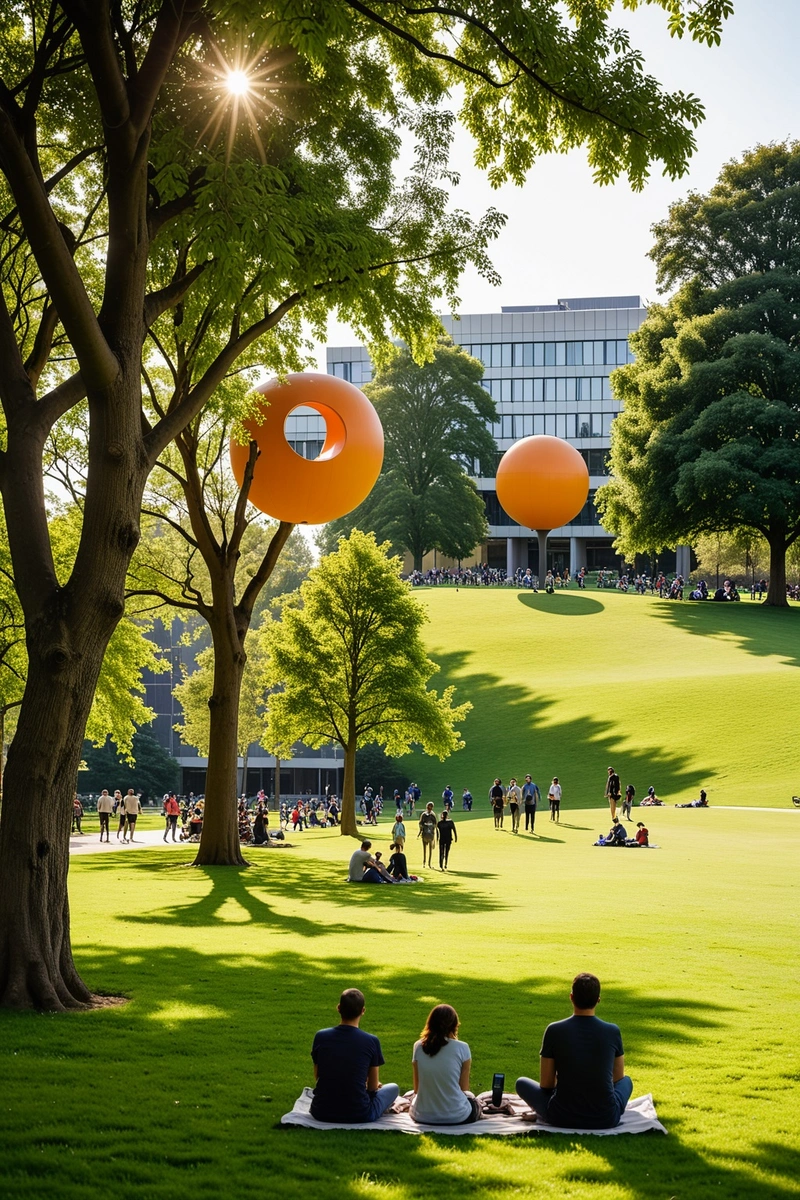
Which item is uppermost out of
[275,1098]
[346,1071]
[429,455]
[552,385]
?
[552,385]

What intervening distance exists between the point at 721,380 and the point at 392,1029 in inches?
2019

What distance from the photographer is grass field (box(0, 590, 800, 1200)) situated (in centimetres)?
607

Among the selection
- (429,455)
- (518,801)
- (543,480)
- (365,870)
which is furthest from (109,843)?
(429,455)

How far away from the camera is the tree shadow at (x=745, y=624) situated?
5241cm

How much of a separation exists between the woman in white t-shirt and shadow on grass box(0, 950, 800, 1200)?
181 mm

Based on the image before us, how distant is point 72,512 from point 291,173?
49.6 feet

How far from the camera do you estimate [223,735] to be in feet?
77.8

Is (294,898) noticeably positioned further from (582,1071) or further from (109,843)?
(109,843)

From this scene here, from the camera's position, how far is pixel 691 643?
5494 centimetres

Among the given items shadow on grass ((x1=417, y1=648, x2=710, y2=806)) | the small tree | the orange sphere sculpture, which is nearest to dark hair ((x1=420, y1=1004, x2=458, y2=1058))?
the orange sphere sculpture

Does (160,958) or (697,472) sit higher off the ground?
(697,472)

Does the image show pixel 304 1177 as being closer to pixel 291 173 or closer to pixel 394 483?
pixel 291 173

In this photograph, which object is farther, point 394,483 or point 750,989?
point 394,483

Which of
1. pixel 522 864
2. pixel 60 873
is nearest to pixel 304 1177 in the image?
pixel 60 873
